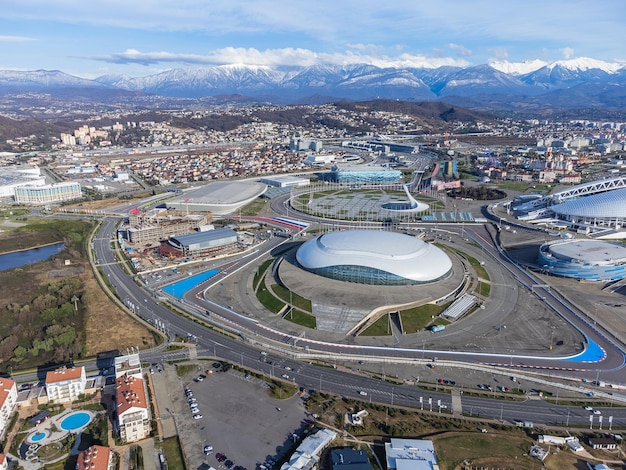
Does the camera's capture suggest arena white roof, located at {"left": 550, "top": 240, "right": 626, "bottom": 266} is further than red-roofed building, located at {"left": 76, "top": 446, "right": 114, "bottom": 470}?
A: Yes

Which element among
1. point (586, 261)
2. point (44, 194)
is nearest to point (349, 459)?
point (586, 261)

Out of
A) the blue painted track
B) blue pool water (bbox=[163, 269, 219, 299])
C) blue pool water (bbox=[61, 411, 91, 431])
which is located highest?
the blue painted track

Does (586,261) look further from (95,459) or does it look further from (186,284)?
(95,459)

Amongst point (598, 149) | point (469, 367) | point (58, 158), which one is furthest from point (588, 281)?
point (58, 158)

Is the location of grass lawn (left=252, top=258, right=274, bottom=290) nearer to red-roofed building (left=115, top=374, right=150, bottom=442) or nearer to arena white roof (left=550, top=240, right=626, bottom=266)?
red-roofed building (left=115, top=374, right=150, bottom=442)

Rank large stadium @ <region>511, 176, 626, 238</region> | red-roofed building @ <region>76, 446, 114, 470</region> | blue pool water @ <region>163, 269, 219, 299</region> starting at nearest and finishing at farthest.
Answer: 1. red-roofed building @ <region>76, 446, 114, 470</region>
2. blue pool water @ <region>163, 269, 219, 299</region>
3. large stadium @ <region>511, 176, 626, 238</region>

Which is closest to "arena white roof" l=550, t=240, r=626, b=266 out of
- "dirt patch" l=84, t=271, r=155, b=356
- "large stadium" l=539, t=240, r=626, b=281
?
"large stadium" l=539, t=240, r=626, b=281
